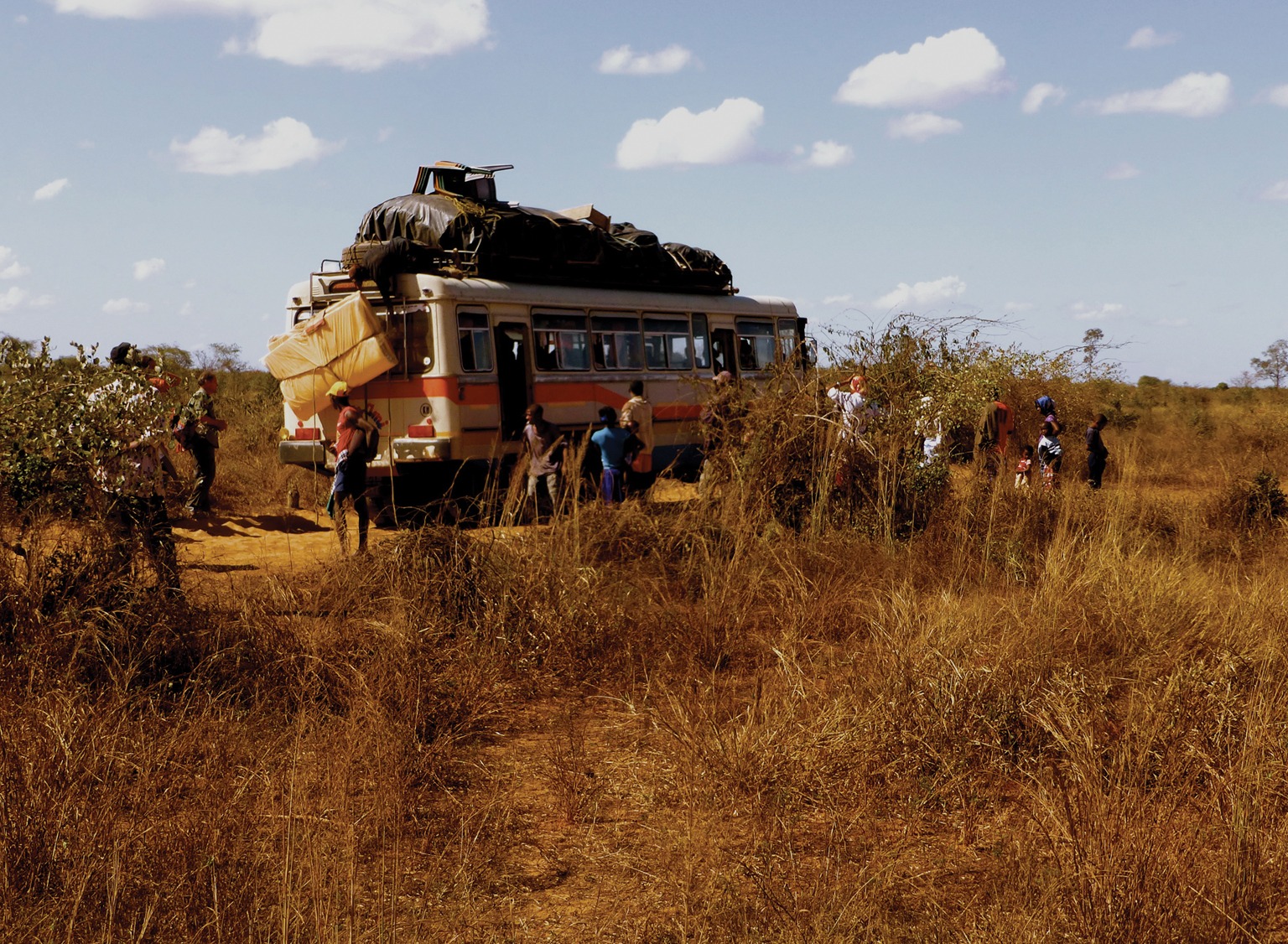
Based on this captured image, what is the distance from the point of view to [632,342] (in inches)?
606

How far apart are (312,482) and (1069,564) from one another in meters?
10.6

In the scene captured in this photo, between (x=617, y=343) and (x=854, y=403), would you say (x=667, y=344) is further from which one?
(x=854, y=403)

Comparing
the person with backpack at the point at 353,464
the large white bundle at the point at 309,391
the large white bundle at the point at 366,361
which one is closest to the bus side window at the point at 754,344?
the large white bundle at the point at 366,361

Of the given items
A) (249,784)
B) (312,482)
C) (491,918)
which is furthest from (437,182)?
(491,918)

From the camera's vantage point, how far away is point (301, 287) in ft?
45.0

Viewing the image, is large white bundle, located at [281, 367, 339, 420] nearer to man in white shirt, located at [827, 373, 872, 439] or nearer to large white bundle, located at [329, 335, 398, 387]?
large white bundle, located at [329, 335, 398, 387]

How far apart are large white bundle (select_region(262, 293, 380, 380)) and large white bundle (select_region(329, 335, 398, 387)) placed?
0.21 ft

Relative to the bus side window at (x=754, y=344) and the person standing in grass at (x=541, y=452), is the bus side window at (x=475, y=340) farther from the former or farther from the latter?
the bus side window at (x=754, y=344)

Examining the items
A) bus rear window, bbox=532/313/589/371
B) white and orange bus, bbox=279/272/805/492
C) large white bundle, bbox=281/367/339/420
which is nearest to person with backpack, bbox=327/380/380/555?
white and orange bus, bbox=279/272/805/492

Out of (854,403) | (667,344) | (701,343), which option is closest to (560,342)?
(667,344)

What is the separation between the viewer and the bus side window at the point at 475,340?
12891 mm

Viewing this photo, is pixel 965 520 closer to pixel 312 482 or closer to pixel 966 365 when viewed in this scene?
pixel 966 365

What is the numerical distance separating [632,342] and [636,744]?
10128 millimetres

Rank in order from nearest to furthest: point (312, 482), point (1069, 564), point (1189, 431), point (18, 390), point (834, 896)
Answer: point (834, 896) < point (18, 390) < point (1069, 564) < point (312, 482) < point (1189, 431)
